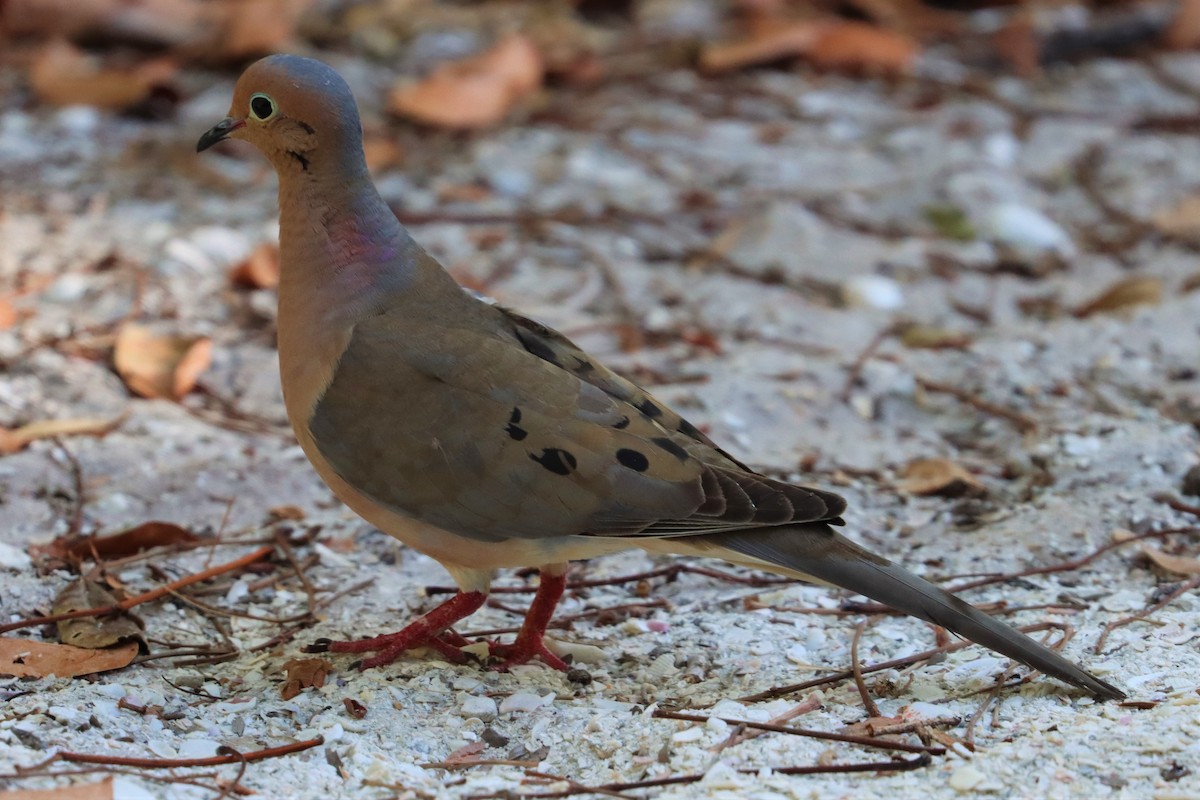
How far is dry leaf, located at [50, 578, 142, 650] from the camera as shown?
118 inches

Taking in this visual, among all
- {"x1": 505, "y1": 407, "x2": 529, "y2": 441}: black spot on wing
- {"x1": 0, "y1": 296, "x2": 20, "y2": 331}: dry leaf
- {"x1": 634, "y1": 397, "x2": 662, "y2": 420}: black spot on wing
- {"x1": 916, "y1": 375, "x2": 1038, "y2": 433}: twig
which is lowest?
{"x1": 916, "y1": 375, "x2": 1038, "y2": 433}: twig

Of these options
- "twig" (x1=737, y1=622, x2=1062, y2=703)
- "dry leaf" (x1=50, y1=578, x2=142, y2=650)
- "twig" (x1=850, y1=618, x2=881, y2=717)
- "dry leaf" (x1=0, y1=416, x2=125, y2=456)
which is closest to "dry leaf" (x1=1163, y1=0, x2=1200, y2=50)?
"twig" (x1=737, y1=622, x2=1062, y2=703)

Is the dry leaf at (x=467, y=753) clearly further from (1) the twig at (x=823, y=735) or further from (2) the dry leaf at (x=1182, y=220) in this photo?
(2) the dry leaf at (x=1182, y=220)

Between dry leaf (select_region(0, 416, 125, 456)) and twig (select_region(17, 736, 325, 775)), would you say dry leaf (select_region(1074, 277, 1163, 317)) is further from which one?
twig (select_region(17, 736, 325, 775))

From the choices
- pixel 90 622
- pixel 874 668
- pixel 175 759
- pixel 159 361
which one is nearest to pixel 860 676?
pixel 874 668

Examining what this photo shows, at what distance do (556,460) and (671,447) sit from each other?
240 mm

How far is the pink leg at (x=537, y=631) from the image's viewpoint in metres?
3.11

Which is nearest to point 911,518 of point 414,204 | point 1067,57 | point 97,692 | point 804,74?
point 97,692

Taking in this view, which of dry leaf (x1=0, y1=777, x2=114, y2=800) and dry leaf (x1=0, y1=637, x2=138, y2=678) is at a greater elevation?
dry leaf (x1=0, y1=777, x2=114, y2=800)

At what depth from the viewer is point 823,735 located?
8.66 ft

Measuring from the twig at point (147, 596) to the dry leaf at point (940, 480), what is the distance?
1683 millimetres

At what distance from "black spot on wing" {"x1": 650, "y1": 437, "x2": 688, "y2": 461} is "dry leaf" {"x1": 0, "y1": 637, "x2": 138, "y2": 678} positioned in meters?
1.13

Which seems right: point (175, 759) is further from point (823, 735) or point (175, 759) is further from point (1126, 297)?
point (1126, 297)

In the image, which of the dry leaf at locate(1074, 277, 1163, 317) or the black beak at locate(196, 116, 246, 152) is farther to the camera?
the dry leaf at locate(1074, 277, 1163, 317)
